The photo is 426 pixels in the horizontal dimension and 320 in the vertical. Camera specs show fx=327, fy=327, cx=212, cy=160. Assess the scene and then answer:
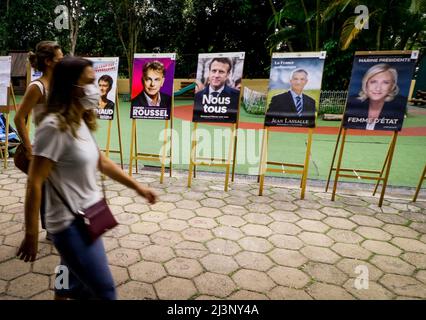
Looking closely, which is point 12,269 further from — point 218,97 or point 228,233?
point 218,97

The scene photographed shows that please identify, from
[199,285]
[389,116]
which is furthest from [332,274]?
[389,116]

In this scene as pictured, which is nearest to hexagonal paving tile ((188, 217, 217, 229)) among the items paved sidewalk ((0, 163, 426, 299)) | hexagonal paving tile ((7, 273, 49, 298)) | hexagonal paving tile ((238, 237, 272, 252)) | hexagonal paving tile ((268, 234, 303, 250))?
paved sidewalk ((0, 163, 426, 299))

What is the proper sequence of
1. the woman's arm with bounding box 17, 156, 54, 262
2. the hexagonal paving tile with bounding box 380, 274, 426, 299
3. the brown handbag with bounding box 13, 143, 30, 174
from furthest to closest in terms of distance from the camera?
the brown handbag with bounding box 13, 143, 30, 174, the hexagonal paving tile with bounding box 380, 274, 426, 299, the woman's arm with bounding box 17, 156, 54, 262

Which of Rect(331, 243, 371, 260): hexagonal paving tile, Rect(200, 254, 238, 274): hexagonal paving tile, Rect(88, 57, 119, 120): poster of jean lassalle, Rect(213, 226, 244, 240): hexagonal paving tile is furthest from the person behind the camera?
Rect(88, 57, 119, 120): poster of jean lassalle


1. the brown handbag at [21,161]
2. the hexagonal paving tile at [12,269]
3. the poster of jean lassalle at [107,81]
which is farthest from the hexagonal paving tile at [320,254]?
the poster of jean lassalle at [107,81]

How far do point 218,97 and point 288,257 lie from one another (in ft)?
8.57

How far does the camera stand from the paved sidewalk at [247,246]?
289 centimetres

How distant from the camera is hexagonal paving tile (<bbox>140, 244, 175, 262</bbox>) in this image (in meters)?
3.30

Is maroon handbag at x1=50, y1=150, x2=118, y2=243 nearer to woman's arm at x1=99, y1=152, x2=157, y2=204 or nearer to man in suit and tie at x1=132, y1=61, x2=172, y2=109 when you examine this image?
woman's arm at x1=99, y1=152, x2=157, y2=204

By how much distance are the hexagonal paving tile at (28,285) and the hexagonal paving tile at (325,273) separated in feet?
7.90

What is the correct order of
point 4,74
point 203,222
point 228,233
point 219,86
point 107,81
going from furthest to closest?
point 4,74
point 107,81
point 219,86
point 203,222
point 228,233

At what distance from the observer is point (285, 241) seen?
3.71 meters

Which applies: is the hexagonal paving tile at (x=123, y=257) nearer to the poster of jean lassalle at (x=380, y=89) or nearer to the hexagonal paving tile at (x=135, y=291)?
the hexagonal paving tile at (x=135, y=291)

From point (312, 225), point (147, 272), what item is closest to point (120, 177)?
point (147, 272)
